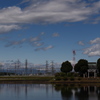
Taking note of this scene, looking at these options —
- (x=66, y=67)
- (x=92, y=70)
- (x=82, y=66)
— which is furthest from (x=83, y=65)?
(x=66, y=67)

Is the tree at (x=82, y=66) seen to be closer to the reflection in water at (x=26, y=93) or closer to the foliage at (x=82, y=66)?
the foliage at (x=82, y=66)

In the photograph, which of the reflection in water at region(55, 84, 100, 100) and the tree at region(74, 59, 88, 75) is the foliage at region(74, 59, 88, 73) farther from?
the reflection in water at region(55, 84, 100, 100)

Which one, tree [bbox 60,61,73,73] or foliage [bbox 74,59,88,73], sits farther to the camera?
tree [bbox 60,61,73,73]

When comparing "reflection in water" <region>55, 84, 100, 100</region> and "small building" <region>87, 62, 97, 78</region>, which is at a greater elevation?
"small building" <region>87, 62, 97, 78</region>

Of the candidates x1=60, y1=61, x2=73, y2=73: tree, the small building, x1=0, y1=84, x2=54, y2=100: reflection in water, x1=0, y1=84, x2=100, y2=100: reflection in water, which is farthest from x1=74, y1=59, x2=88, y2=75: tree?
x1=0, y1=84, x2=54, y2=100: reflection in water

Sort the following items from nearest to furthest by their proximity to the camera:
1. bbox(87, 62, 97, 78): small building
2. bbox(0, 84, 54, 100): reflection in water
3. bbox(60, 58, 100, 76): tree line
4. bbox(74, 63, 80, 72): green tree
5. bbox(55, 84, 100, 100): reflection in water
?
bbox(55, 84, 100, 100): reflection in water < bbox(0, 84, 54, 100): reflection in water < bbox(60, 58, 100, 76): tree line < bbox(87, 62, 97, 78): small building < bbox(74, 63, 80, 72): green tree

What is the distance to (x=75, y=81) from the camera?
276ft

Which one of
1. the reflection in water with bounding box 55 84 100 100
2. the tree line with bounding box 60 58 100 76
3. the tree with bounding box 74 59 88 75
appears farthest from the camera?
the tree line with bounding box 60 58 100 76

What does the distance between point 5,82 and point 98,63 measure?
1459 inches

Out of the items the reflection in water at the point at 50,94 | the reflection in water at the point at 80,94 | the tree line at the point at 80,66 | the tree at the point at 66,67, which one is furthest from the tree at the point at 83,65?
the reflection in water at the point at 80,94

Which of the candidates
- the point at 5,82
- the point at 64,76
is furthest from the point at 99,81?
the point at 5,82

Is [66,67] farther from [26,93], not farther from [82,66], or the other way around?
[26,93]

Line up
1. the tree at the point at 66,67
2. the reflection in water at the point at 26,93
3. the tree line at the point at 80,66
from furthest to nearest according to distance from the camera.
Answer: the tree at the point at 66,67 → the tree line at the point at 80,66 → the reflection in water at the point at 26,93

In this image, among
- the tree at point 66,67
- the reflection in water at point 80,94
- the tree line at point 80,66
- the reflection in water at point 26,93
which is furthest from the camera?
the tree at point 66,67
